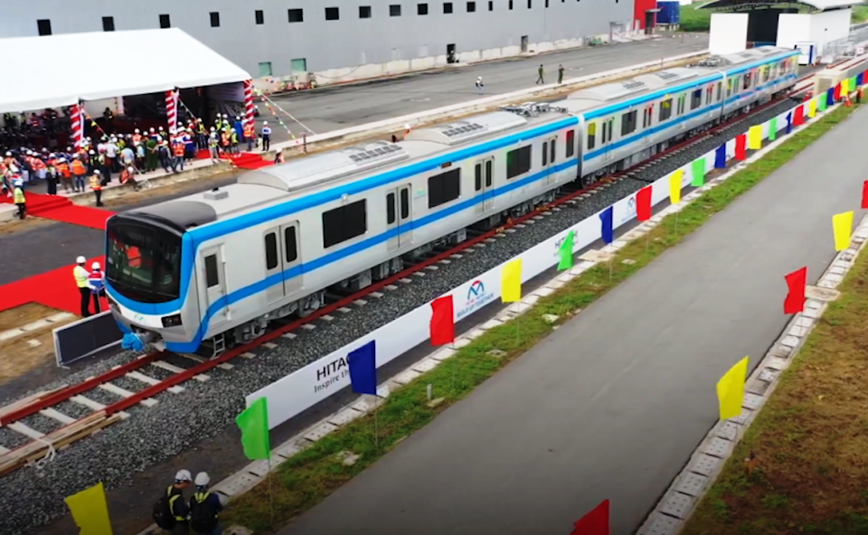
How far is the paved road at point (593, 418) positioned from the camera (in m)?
10.7

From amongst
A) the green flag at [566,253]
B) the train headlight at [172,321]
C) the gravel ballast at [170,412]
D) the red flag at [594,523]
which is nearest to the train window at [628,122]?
the gravel ballast at [170,412]

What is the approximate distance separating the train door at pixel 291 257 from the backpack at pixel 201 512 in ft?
22.4

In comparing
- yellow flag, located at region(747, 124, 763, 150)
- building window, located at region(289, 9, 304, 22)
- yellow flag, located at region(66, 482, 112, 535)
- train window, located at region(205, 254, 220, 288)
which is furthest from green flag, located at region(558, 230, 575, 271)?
building window, located at region(289, 9, 304, 22)

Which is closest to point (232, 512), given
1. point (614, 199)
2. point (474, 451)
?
point (474, 451)

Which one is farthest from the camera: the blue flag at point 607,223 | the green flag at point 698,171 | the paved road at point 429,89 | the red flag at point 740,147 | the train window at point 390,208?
the paved road at point 429,89

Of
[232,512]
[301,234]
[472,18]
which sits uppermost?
[472,18]

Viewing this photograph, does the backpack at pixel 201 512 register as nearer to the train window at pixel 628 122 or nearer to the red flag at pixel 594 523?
the red flag at pixel 594 523

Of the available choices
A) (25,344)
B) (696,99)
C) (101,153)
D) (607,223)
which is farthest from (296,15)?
(25,344)

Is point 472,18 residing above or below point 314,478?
above

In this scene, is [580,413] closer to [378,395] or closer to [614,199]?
[378,395]

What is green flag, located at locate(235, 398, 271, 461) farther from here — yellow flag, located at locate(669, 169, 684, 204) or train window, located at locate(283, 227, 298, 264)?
yellow flag, located at locate(669, 169, 684, 204)

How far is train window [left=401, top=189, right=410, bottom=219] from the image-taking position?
18.9 metres

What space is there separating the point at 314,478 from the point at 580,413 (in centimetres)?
429

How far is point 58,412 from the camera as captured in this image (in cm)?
1373
